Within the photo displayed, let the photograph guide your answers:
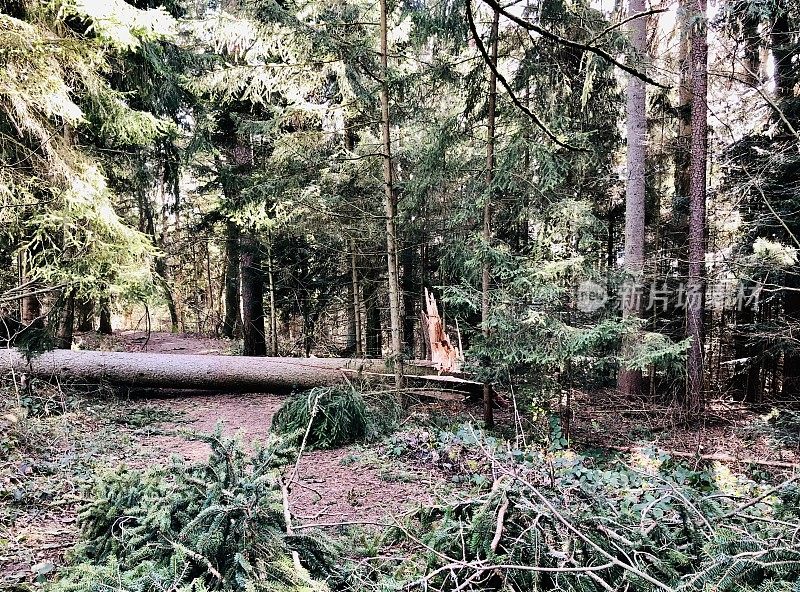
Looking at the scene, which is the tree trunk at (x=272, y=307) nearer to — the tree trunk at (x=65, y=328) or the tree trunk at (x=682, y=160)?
the tree trunk at (x=65, y=328)

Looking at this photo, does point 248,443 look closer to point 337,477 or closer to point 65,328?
point 337,477

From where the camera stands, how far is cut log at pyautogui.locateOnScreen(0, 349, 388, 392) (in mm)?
8219

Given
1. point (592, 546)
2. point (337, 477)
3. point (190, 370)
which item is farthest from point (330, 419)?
point (592, 546)

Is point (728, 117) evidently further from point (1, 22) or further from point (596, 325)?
point (1, 22)

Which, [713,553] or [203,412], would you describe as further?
[203,412]

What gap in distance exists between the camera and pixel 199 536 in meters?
2.34

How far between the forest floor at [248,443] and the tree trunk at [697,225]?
75 centimetres

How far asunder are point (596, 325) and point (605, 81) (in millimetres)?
5001

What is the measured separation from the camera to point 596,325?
7.08 m

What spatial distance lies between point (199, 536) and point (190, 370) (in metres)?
7.39

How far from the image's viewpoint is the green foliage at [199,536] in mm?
2191

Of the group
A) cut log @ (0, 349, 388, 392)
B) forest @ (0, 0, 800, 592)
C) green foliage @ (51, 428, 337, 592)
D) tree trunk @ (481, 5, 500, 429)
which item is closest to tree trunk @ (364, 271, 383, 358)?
forest @ (0, 0, 800, 592)

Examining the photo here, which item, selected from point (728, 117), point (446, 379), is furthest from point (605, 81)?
point (446, 379)

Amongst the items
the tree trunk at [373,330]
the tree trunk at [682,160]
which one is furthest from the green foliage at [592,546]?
the tree trunk at [373,330]
